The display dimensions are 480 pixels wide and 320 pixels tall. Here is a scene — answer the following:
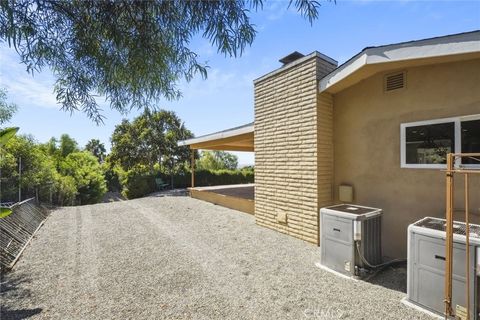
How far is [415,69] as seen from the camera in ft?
15.3

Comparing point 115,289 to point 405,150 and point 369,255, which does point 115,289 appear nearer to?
point 369,255

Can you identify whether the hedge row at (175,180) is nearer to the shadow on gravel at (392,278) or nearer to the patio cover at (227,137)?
the patio cover at (227,137)

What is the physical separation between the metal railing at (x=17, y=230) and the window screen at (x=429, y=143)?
809cm

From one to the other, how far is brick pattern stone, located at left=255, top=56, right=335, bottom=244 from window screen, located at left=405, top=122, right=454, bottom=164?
1.69m

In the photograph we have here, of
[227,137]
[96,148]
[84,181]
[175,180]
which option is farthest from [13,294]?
[96,148]

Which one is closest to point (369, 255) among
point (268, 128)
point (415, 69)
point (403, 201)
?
point (403, 201)

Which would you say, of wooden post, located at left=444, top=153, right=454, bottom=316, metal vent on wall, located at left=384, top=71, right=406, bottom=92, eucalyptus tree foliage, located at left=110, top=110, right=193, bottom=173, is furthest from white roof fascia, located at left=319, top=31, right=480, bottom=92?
eucalyptus tree foliage, located at left=110, top=110, right=193, bottom=173

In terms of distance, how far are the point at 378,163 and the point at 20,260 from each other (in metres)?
7.81

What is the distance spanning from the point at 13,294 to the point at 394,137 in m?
7.19

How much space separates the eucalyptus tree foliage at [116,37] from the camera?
280 cm

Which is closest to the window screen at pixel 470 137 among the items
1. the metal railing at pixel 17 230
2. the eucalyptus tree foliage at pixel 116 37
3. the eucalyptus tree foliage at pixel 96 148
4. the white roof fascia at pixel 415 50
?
the white roof fascia at pixel 415 50

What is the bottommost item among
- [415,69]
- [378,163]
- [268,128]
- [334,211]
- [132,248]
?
[132,248]

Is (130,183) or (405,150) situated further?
(130,183)

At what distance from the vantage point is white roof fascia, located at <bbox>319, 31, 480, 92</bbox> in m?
3.63
